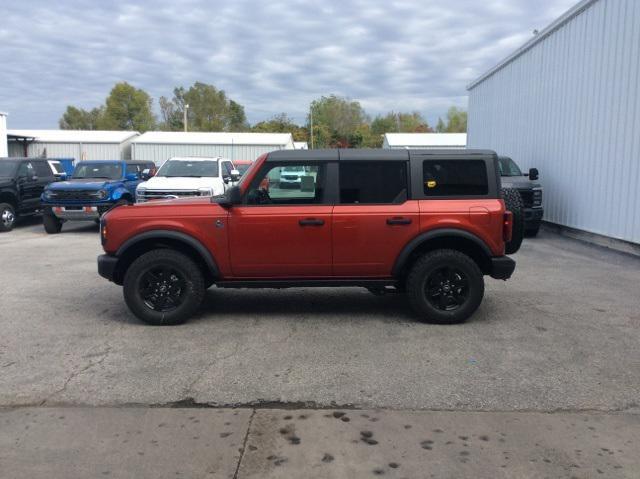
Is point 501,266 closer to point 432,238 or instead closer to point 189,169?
point 432,238

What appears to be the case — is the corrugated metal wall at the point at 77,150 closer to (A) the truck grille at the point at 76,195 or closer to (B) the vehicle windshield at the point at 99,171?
(B) the vehicle windshield at the point at 99,171

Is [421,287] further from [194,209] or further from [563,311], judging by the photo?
[194,209]

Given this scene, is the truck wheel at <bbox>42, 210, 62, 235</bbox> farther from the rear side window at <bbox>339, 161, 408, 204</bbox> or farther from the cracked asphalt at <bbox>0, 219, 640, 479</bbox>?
the rear side window at <bbox>339, 161, 408, 204</bbox>

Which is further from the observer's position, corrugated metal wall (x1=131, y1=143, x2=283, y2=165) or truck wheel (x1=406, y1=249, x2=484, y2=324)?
corrugated metal wall (x1=131, y1=143, x2=283, y2=165)

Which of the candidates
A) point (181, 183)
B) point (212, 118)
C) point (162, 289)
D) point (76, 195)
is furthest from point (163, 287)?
point (212, 118)

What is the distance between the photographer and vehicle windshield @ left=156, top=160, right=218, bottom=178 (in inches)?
581

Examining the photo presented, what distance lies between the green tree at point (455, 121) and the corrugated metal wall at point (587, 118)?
3479 inches

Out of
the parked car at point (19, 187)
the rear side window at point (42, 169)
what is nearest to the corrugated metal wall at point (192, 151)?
the rear side window at point (42, 169)

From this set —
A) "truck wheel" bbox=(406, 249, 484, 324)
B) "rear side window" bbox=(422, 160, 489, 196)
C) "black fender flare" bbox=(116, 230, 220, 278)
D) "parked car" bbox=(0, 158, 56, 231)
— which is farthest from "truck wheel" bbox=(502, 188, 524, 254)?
"parked car" bbox=(0, 158, 56, 231)

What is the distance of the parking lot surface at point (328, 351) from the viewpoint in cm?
436

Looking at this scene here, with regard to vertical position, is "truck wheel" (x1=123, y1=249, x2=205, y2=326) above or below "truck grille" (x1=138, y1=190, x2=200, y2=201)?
below

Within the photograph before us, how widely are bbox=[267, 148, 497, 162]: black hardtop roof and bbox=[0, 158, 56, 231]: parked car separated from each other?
459 inches

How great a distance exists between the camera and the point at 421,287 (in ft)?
20.0

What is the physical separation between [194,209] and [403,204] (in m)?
2.19
